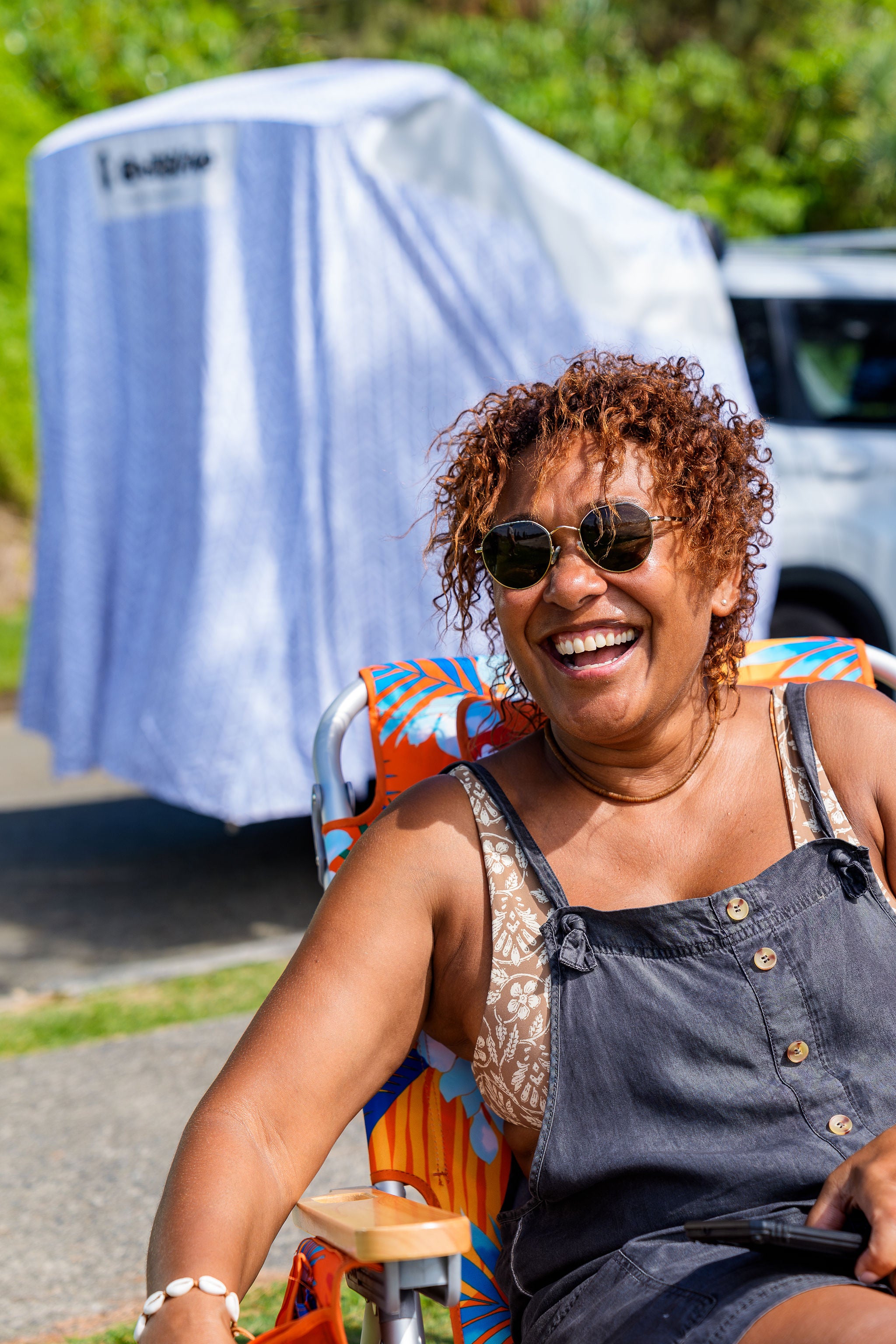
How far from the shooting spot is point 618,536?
1.70 metres

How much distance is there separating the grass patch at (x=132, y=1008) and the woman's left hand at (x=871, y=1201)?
282 cm

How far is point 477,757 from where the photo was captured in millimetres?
2154

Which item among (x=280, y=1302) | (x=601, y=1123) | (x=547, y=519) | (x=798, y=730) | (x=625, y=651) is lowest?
(x=280, y=1302)

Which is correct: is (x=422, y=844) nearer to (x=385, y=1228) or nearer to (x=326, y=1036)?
(x=326, y=1036)

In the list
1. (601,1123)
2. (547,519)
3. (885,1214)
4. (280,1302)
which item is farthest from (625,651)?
(280,1302)

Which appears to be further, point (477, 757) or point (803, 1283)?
point (477, 757)

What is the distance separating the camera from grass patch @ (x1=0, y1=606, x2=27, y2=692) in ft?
36.0

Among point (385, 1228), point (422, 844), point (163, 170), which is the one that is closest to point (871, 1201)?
point (385, 1228)

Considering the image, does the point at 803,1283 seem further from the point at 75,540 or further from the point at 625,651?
the point at 75,540

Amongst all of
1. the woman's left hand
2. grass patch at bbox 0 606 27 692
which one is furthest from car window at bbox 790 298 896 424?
grass patch at bbox 0 606 27 692

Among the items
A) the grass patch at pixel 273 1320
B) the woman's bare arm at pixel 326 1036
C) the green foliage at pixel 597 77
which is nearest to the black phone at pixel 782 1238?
the woman's bare arm at pixel 326 1036

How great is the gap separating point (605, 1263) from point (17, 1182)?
2.09m

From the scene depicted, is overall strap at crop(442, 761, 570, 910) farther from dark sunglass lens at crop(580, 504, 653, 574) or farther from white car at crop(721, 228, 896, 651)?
white car at crop(721, 228, 896, 651)

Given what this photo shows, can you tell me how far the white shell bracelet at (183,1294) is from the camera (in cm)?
137
